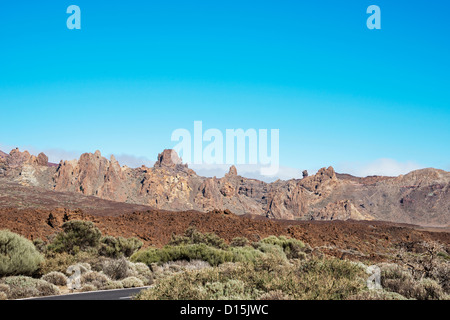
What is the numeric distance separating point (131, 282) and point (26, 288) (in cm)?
433

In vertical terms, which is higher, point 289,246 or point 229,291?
point 229,291

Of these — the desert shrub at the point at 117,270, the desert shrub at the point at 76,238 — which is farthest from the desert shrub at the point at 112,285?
the desert shrub at the point at 76,238

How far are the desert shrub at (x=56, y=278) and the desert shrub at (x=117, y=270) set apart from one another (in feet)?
6.76

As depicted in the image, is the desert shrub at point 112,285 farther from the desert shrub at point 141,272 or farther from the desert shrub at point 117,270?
the desert shrub at point 117,270

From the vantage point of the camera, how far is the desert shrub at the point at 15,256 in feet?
51.3

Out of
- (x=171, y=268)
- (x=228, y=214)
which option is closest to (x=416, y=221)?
(x=228, y=214)

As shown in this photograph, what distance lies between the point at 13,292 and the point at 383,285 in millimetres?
11016

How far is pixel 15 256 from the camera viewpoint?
16.0 metres

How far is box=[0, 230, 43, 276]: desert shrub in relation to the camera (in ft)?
51.3

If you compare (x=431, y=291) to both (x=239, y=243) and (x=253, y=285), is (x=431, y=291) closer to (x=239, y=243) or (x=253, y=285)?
(x=253, y=285)

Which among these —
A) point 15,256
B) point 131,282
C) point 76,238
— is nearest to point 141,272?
point 131,282

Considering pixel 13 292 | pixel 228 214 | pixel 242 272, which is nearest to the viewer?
pixel 242 272

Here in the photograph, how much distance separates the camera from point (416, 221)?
141m
